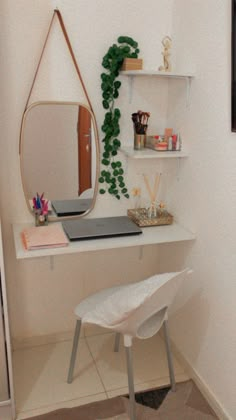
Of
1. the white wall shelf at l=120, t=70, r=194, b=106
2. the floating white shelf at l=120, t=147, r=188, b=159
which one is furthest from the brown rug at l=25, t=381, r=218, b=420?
the white wall shelf at l=120, t=70, r=194, b=106

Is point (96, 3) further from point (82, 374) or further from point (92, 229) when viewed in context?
point (82, 374)

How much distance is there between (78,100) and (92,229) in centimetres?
65

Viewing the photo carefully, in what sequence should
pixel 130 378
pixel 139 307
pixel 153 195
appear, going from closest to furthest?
pixel 139 307
pixel 130 378
pixel 153 195

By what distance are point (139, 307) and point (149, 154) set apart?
765 millimetres

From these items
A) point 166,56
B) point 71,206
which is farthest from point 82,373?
point 166,56

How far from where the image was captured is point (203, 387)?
1794mm

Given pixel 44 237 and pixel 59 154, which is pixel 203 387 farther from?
pixel 59 154

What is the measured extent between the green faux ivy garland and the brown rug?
40.8 inches

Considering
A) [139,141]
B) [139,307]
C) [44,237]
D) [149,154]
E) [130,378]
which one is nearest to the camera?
[139,307]

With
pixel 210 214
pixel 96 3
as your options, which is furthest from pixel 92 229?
pixel 96 3

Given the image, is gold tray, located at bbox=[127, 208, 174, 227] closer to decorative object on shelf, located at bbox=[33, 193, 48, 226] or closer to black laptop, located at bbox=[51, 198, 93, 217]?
black laptop, located at bbox=[51, 198, 93, 217]

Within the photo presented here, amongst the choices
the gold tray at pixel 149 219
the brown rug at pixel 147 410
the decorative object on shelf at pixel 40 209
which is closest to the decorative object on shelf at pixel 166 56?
the gold tray at pixel 149 219

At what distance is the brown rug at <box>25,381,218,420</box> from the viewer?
167cm

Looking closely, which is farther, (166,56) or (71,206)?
(71,206)
